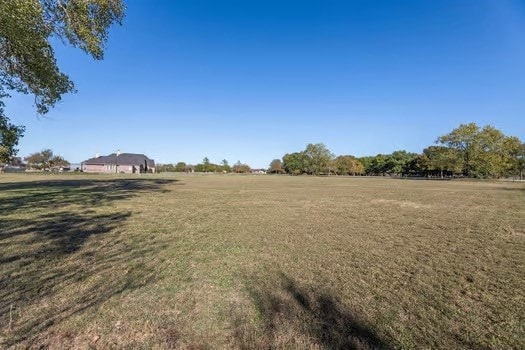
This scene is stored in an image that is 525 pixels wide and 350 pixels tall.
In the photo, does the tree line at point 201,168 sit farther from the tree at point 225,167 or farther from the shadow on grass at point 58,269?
the shadow on grass at point 58,269

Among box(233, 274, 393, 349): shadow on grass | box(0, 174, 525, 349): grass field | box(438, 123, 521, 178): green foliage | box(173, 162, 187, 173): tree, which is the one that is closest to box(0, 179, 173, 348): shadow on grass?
box(0, 174, 525, 349): grass field

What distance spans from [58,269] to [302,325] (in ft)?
14.8

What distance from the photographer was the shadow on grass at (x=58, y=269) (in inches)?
146

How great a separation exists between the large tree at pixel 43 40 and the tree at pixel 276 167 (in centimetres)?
15611

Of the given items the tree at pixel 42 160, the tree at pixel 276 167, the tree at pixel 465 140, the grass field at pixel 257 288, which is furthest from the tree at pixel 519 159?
the tree at pixel 42 160

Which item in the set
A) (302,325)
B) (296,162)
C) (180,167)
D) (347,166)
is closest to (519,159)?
(347,166)

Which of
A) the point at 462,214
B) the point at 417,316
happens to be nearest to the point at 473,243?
the point at 417,316

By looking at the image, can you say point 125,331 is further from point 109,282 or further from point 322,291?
point 322,291

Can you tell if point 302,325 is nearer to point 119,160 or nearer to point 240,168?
point 119,160

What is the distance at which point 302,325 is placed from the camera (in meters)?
3.64

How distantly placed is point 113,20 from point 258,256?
12738mm

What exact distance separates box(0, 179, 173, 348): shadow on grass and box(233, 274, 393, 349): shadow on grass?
205cm

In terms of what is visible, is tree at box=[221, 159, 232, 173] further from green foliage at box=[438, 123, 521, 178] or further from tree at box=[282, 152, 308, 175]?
green foliage at box=[438, 123, 521, 178]

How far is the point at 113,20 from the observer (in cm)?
1333
